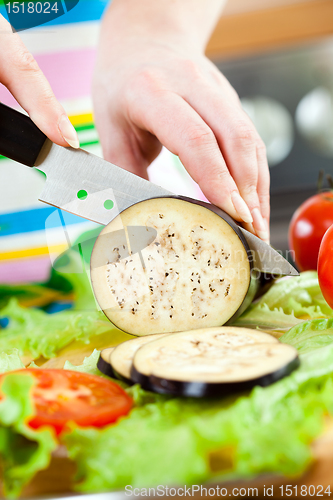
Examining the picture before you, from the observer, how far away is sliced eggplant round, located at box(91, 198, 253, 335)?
0.96 m

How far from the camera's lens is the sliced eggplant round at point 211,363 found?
603 mm

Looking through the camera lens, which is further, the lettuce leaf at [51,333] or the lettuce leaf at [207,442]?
the lettuce leaf at [51,333]

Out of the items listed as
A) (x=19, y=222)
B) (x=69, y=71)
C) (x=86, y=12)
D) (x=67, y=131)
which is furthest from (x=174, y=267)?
(x=86, y=12)

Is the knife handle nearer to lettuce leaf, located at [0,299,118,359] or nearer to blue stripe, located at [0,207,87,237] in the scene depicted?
lettuce leaf, located at [0,299,118,359]

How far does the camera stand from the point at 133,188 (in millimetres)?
997

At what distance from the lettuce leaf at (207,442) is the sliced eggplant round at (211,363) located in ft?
0.09

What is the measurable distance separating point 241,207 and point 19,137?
0.51 metres

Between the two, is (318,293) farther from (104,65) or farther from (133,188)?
(104,65)

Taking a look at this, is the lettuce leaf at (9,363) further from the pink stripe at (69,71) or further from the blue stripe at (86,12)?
the blue stripe at (86,12)

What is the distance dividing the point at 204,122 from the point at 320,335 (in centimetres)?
57

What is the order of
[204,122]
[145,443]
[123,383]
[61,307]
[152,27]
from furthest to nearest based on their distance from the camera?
[61,307] < [152,27] < [204,122] < [123,383] < [145,443]

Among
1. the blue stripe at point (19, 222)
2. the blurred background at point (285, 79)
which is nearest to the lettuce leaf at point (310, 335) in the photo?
the blue stripe at point (19, 222)

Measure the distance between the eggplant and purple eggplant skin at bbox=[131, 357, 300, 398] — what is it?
94mm

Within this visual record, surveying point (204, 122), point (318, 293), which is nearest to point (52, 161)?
point (204, 122)
